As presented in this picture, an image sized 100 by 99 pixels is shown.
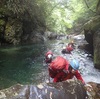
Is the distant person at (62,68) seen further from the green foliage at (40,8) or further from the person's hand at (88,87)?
the green foliage at (40,8)

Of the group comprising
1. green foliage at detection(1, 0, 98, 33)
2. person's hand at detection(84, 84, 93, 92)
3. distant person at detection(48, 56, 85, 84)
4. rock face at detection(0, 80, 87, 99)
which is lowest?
person's hand at detection(84, 84, 93, 92)

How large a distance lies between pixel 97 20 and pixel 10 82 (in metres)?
7.78

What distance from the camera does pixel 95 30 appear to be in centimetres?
1177

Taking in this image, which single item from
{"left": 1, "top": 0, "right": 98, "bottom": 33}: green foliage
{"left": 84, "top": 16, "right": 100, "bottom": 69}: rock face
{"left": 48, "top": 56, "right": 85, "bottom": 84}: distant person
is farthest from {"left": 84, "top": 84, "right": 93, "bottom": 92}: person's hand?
{"left": 1, "top": 0, "right": 98, "bottom": 33}: green foliage

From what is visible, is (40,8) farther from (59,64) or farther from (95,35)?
(59,64)

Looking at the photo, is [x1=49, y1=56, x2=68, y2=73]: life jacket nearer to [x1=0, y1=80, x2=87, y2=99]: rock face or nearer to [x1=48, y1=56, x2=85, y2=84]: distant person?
[x1=48, y1=56, x2=85, y2=84]: distant person

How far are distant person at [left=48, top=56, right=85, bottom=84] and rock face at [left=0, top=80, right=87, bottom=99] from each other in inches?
17.9

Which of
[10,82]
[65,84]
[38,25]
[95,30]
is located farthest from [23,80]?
[38,25]

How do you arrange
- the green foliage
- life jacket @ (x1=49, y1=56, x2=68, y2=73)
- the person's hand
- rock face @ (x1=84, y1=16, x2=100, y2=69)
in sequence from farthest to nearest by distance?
1. the green foliage
2. rock face @ (x1=84, y1=16, x2=100, y2=69)
3. life jacket @ (x1=49, y1=56, x2=68, y2=73)
4. the person's hand

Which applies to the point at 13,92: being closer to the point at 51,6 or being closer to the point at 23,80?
the point at 23,80

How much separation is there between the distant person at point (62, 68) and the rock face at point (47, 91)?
1.49ft

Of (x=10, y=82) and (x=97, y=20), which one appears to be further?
(x=97, y=20)

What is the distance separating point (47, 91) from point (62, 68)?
2.97ft

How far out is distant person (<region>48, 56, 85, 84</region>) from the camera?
4.59m
